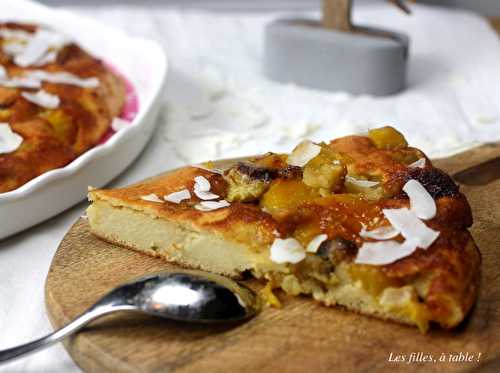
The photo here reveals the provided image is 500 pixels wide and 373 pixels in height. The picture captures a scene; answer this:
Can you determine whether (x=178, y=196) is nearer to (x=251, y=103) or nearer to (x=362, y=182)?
(x=362, y=182)

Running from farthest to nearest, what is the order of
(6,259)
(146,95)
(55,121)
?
(146,95) < (55,121) < (6,259)

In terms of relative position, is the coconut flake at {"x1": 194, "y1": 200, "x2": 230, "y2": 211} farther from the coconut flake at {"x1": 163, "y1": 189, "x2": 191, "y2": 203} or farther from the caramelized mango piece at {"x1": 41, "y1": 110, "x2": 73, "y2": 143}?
the caramelized mango piece at {"x1": 41, "y1": 110, "x2": 73, "y2": 143}

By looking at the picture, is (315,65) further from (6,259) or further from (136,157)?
(6,259)

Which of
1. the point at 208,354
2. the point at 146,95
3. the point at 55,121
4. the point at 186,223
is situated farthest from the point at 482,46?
the point at 208,354

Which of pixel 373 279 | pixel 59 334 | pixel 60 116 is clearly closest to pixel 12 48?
pixel 60 116

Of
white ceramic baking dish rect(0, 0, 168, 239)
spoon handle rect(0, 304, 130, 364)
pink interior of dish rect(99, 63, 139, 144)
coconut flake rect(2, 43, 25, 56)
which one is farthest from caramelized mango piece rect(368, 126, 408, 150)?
coconut flake rect(2, 43, 25, 56)

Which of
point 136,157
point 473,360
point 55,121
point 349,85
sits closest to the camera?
point 473,360

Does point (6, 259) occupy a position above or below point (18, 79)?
below
